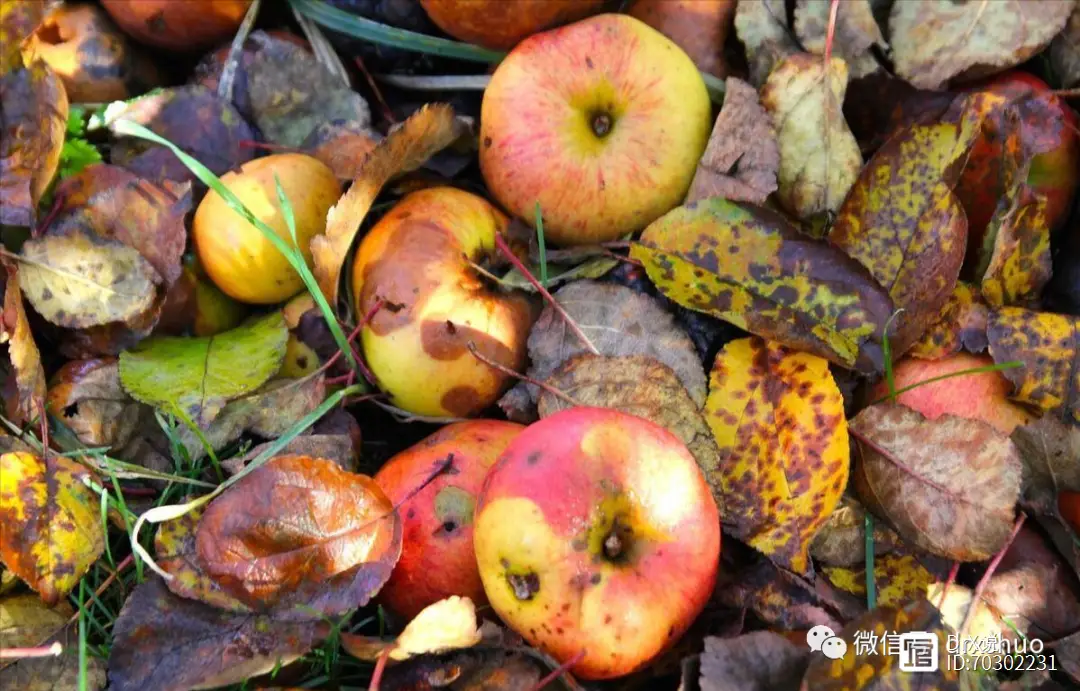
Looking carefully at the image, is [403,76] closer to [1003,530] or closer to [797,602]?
[797,602]

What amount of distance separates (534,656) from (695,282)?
0.67 m

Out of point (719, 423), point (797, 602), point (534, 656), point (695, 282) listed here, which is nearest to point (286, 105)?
point (695, 282)

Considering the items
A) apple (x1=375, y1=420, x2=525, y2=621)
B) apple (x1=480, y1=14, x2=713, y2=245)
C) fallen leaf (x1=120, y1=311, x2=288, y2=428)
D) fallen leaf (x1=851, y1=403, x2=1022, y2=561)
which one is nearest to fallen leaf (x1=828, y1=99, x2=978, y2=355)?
fallen leaf (x1=851, y1=403, x2=1022, y2=561)

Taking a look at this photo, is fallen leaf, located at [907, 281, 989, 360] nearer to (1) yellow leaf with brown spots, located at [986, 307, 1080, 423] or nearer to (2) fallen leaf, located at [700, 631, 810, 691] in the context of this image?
(1) yellow leaf with brown spots, located at [986, 307, 1080, 423]

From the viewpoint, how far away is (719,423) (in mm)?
1483

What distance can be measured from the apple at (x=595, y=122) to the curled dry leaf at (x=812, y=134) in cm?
16

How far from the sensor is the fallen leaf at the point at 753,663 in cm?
121

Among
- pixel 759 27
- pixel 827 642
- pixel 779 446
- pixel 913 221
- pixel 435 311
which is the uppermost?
pixel 759 27

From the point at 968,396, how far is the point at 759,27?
821 mm

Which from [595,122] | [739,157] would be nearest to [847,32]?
[739,157]

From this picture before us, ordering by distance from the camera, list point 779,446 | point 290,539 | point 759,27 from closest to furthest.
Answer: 1. point 290,539
2. point 779,446
3. point 759,27

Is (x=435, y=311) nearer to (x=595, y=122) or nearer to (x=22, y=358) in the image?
(x=595, y=122)

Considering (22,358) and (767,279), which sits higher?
(767,279)

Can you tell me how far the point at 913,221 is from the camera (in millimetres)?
1545
